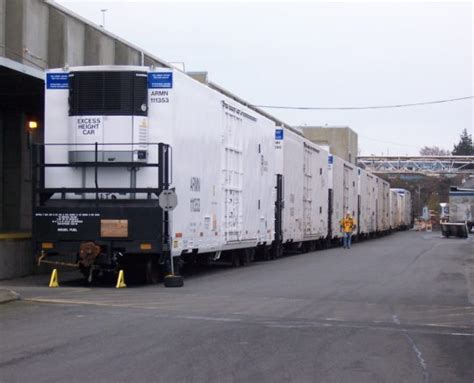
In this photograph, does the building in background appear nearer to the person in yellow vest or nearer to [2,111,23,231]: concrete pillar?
the person in yellow vest

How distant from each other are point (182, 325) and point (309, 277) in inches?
342

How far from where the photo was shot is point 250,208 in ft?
70.8

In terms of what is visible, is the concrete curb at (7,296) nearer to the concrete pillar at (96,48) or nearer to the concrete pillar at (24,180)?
the concrete pillar at (24,180)

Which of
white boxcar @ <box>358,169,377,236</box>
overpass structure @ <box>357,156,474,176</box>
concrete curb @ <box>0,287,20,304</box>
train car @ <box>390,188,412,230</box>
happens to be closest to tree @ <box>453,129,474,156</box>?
overpass structure @ <box>357,156,474,176</box>

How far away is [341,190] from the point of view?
38.8 meters

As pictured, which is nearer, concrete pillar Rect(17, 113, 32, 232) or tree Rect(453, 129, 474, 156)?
concrete pillar Rect(17, 113, 32, 232)

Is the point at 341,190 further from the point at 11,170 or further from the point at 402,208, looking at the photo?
the point at 402,208

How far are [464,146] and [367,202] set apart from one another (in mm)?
102572

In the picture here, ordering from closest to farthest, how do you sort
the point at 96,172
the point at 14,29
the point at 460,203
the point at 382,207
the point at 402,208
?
the point at 96,172 < the point at 14,29 < the point at 382,207 < the point at 460,203 < the point at 402,208

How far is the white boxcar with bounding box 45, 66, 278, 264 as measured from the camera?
50.4 feet

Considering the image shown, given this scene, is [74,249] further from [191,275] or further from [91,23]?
[91,23]

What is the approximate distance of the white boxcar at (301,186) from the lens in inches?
1043

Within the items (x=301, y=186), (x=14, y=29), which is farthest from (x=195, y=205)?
(x=301, y=186)

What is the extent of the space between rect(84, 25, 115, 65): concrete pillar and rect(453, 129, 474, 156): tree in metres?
126
